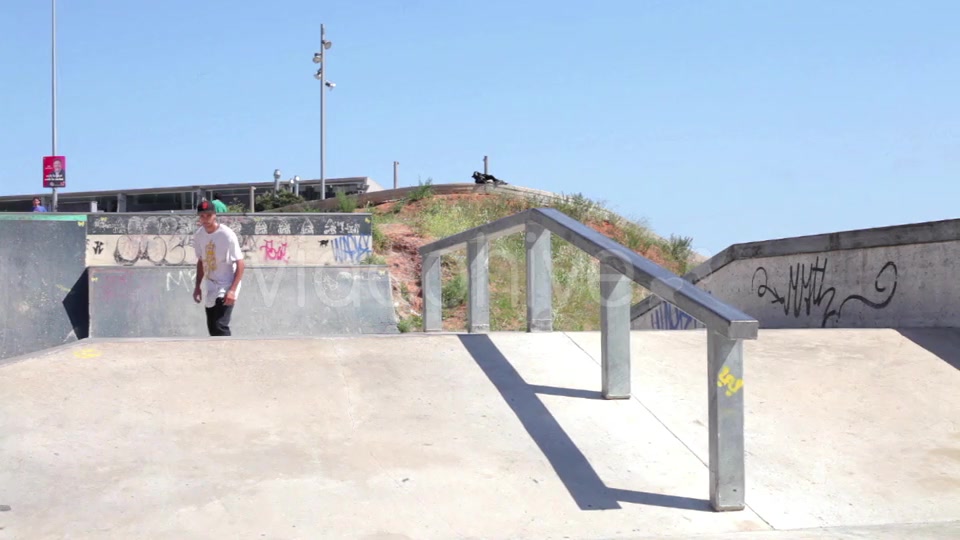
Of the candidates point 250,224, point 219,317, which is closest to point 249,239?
point 250,224

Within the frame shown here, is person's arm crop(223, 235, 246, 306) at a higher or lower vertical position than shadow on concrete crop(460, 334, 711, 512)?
higher

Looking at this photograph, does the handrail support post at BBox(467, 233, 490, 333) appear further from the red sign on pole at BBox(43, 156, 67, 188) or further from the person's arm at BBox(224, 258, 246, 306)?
the red sign on pole at BBox(43, 156, 67, 188)

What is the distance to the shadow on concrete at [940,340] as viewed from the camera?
6.57m

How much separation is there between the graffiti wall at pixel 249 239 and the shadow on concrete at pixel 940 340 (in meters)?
12.7

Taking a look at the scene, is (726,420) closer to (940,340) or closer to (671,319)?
(940,340)

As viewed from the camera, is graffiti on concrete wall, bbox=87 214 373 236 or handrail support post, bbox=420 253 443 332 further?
graffiti on concrete wall, bbox=87 214 373 236

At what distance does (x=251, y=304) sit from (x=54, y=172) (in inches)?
747

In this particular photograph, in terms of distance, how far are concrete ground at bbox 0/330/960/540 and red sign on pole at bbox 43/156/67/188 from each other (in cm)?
2616

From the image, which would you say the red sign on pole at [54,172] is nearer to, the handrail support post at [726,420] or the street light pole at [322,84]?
the street light pole at [322,84]

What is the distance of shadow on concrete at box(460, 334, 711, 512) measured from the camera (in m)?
4.44

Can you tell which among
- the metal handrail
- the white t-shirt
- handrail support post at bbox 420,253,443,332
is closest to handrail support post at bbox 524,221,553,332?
the metal handrail

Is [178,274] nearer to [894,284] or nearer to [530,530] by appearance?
[894,284]

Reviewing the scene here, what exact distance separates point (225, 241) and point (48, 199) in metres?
53.3

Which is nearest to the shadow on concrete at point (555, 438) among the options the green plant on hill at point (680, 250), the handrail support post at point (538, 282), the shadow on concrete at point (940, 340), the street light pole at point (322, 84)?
the handrail support post at point (538, 282)
